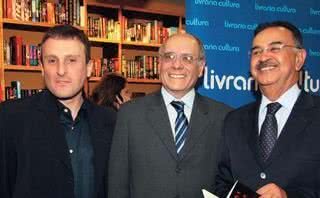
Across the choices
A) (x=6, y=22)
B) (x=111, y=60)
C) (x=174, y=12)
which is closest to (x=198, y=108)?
(x=6, y=22)

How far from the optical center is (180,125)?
2551mm

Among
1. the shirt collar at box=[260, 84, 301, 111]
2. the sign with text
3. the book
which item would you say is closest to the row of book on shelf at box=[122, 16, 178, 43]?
the sign with text

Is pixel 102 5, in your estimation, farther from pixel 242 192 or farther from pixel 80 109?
pixel 242 192

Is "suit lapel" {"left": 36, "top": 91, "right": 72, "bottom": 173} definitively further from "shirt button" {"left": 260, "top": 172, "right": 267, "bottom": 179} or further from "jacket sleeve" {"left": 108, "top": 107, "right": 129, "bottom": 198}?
"shirt button" {"left": 260, "top": 172, "right": 267, "bottom": 179}

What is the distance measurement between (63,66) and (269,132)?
41.7 inches

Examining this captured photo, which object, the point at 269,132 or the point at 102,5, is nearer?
the point at 269,132

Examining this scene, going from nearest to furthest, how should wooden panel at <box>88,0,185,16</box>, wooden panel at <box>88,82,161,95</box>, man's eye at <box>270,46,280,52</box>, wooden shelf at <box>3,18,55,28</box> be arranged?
1. man's eye at <box>270,46,280,52</box>
2. wooden shelf at <box>3,18,55,28</box>
3. wooden panel at <box>88,0,185,16</box>
4. wooden panel at <box>88,82,161,95</box>

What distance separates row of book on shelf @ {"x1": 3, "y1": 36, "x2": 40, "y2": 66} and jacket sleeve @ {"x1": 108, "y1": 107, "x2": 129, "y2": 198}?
10.1 feet

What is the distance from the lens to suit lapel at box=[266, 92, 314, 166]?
7.34ft

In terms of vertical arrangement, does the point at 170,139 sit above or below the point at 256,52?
below

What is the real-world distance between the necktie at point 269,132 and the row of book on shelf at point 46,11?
363 centimetres

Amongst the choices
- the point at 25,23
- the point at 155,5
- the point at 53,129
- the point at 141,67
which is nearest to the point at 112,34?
the point at 141,67

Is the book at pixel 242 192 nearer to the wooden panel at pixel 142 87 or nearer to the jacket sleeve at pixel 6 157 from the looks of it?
the jacket sleeve at pixel 6 157

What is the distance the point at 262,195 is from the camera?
2100mm
